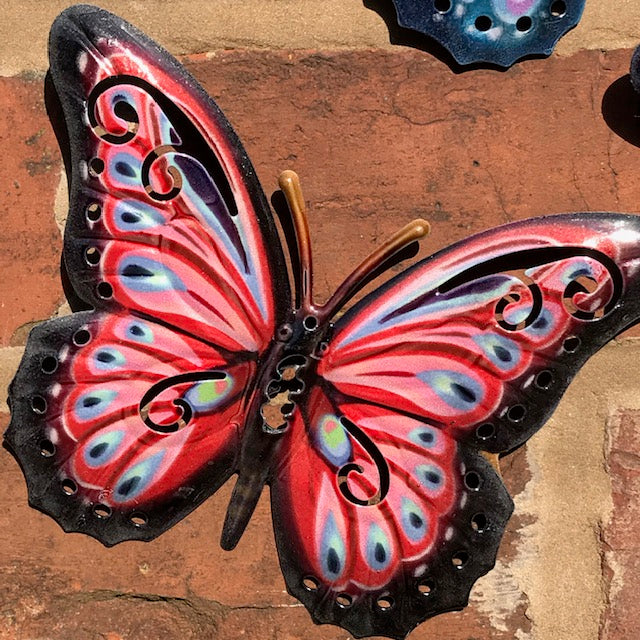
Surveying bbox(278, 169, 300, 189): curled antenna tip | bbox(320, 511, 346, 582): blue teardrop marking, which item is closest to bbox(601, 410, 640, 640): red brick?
bbox(320, 511, 346, 582): blue teardrop marking

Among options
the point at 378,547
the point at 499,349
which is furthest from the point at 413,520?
the point at 499,349

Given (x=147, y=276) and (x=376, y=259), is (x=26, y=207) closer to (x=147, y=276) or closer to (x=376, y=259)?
(x=147, y=276)

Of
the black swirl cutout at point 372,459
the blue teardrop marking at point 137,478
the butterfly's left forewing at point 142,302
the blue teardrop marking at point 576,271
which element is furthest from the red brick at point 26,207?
the blue teardrop marking at point 576,271

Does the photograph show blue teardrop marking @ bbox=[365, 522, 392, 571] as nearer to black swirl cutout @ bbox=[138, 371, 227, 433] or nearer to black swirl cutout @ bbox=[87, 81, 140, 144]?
black swirl cutout @ bbox=[138, 371, 227, 433]

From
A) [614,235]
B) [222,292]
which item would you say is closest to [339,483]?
[222,292]

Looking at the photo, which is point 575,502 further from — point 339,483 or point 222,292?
point 222,292

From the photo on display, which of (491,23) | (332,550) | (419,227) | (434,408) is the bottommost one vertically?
(332,550)
